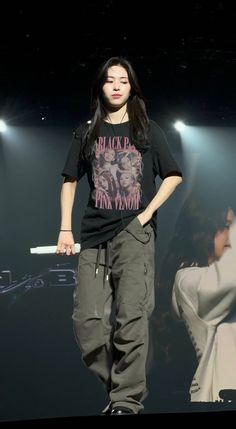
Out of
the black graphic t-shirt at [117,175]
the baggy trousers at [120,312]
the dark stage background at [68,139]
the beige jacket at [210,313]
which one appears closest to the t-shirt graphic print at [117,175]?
the black graphic t-shirt at [117,175]

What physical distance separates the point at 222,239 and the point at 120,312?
959 millimetres

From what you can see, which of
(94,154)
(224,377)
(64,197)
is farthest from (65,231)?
(224,377)

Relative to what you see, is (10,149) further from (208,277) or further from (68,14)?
(208,277)

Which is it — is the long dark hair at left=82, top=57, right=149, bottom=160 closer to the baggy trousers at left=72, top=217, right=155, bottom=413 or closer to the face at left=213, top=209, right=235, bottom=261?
the baggy trousers at left=72, top=217, right=155, bottom=413

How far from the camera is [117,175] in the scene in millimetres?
2471

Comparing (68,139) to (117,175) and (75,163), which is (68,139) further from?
(117,175)

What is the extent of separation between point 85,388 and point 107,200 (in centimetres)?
97

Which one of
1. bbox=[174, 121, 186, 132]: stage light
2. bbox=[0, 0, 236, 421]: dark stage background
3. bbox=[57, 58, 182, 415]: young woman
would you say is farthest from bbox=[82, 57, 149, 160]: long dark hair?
bbox=[174, 121, 186, 132]: stage light

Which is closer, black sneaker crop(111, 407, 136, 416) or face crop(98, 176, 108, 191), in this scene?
black sneaker crop(111, 407, 136, 416)

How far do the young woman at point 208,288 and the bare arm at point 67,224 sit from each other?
733 mm

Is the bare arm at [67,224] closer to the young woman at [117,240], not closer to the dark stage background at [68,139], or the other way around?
the young woman at [117,240]

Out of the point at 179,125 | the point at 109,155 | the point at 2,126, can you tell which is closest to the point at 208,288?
the point at 179,125

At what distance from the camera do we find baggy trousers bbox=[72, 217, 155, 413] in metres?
2.27

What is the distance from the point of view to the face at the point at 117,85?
8.24 ft
